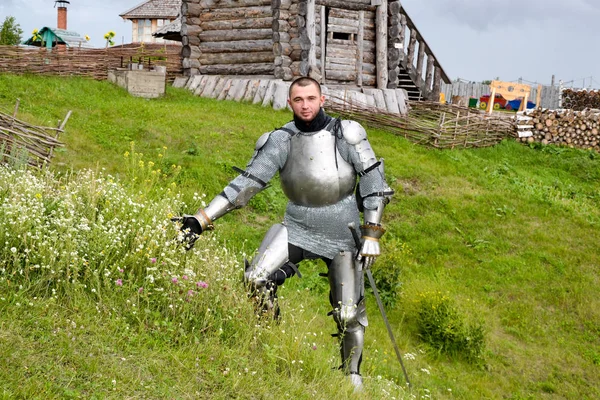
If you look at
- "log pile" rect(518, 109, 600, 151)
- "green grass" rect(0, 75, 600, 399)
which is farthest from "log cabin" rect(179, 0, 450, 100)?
"log pile" rect(518, 109, 600, 151)

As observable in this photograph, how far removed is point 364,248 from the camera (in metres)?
4.34

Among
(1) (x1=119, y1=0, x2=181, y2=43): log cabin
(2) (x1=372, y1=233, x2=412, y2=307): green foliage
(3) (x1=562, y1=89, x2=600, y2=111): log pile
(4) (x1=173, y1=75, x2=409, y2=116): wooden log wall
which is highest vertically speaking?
(1) (x1=119, y1=0, x2=181, y2=43): log cabin

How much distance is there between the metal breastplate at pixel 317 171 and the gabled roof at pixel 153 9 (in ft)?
125

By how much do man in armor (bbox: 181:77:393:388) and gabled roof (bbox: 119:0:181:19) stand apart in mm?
38053

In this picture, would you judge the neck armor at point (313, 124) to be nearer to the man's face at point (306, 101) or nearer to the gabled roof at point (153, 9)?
the man's face at point (306, 101)

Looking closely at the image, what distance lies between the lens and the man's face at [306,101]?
4371 mm

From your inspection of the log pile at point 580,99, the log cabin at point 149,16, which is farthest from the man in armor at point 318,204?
the log cabin at point 149,16

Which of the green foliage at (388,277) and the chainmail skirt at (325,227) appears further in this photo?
the green foliage at (388,277)

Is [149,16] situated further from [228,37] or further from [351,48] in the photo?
[351,48]

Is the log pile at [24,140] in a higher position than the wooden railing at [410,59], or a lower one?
lower

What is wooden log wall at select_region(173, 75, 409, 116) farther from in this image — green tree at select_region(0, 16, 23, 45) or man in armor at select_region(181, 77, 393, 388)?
green tree at select_region(0, 16, 23, 45)

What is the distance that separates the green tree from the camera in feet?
104

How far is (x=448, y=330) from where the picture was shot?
22.9 ft

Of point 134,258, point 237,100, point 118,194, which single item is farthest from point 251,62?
point 134,258
